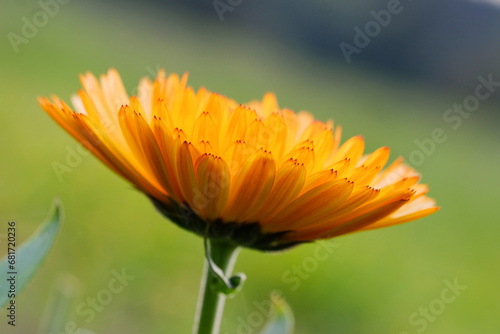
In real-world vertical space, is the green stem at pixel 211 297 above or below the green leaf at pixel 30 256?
above

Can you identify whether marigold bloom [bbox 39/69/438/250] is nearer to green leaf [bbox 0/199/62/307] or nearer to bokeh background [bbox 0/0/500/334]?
green leaf [bbox 0/199/62/307]

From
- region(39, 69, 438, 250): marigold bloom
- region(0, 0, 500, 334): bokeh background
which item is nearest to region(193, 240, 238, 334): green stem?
region(39, 69, 438, 250): marigold bloom

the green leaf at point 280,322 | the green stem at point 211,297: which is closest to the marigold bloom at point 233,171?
the green stem at point 211,297

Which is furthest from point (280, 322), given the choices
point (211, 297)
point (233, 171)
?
point (233, 171)

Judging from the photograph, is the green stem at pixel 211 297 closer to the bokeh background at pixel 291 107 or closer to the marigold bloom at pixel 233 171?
the marigold bloom at pixel 233 171

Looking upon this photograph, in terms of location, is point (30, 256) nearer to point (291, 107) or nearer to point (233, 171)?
point (233, 171)

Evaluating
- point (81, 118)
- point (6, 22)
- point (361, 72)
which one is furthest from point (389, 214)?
point (361, 72)
